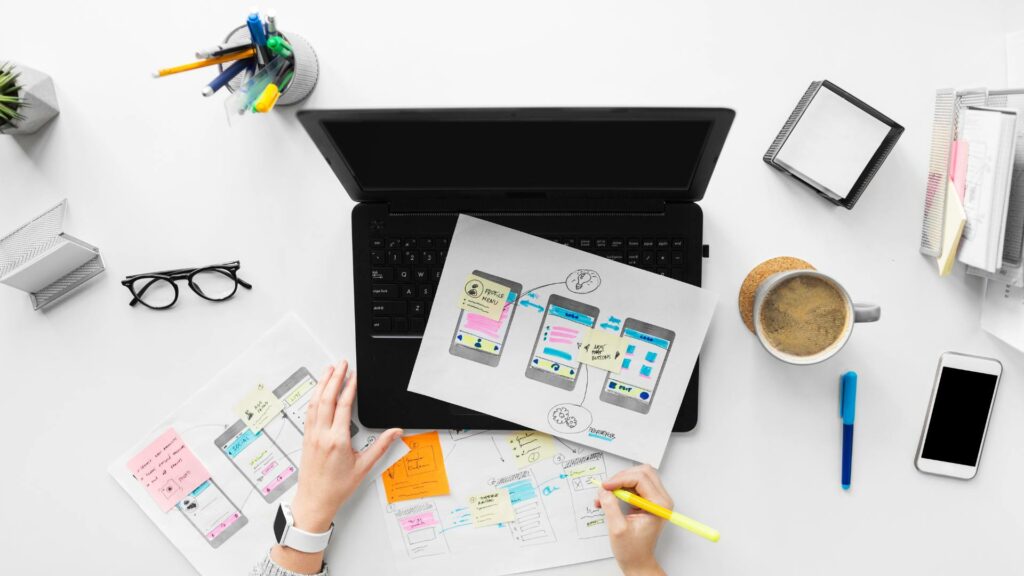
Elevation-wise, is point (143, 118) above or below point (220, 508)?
above

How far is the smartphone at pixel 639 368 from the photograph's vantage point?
0.83 meters

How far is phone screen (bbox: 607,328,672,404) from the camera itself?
83 centimetres

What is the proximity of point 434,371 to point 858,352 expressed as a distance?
59cm

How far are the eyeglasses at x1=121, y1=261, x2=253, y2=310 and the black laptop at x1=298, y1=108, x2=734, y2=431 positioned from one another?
0.19 m

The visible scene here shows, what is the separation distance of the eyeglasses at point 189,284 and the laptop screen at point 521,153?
0.26 metres

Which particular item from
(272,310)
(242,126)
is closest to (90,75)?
(242,126)

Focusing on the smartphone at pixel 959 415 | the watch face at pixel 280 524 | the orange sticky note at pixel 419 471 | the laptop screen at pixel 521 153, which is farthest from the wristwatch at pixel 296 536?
the smartphone at pixel 959 415

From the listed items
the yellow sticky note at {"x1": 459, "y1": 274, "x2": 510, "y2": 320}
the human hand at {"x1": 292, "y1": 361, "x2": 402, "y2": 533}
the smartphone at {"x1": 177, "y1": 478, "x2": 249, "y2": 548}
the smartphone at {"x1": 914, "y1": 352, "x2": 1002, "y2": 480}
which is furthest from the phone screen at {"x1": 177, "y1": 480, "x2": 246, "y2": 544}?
the smartphone at {"x1": 914, "y1": 352, "x2": 1002, "y2": 480}

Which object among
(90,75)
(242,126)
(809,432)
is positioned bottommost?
(809,432)

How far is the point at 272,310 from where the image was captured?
0.88 meters

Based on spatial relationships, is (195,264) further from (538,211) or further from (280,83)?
(538,211)

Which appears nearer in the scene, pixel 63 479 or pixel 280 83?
pixel 280 83

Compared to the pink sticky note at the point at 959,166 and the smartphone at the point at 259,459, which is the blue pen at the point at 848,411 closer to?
the pink sticky note at the point at 959,166

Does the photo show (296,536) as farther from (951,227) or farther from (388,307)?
(951,227)
